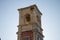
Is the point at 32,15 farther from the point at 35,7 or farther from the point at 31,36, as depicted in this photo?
the point at 31,36

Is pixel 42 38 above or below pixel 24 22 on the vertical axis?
below

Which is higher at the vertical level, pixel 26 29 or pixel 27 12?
pixel 27 12

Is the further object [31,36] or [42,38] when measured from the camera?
[42,38]

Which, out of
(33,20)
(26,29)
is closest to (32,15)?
(33,20)

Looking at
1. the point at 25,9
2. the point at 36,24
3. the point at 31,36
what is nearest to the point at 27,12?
the point at 25,9

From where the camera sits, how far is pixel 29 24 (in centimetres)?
2234

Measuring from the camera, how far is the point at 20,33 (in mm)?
22172

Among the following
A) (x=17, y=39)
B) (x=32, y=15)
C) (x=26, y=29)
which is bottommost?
(x=17, y=39)

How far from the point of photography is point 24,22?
23172 millimetres

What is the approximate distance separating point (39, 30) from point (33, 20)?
1827 mm

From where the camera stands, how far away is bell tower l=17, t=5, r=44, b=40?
21.4 metres

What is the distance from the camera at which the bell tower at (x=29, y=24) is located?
2144cm

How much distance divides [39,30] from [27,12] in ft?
10.6

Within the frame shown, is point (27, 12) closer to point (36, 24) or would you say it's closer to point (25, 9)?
point (25, 9)
